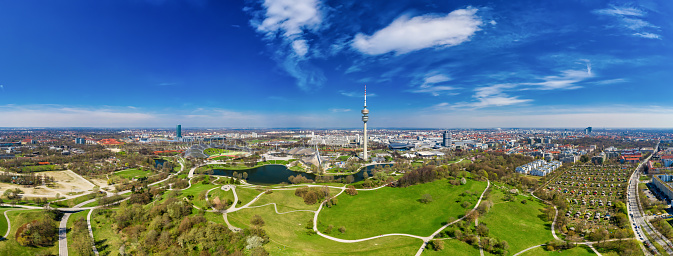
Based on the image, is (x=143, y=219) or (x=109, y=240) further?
(x=143, y=219)

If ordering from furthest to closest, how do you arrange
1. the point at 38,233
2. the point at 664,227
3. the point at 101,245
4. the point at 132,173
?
1. the point at 132,173
2. the point at 664,227
3. the point at 101,245
4. the point at 38,233

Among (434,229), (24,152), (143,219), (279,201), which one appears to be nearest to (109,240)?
(143,219)

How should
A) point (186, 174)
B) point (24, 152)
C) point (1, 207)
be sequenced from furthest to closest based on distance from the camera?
point (24, 152)
point (186, 174)
point (1, 207)

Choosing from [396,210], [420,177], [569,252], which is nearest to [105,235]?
[396,210]

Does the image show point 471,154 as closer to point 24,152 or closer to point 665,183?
point 665,183

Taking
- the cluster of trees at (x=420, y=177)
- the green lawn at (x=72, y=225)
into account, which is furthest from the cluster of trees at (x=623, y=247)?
the green lawn at (x=72, y=225)

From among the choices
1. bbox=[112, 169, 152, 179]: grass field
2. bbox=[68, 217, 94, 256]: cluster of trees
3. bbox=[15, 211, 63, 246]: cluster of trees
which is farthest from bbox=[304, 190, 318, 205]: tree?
bbox=[112, 169, 152, 179]: grass field

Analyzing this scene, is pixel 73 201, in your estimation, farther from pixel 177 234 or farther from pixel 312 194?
pixel 312 194
